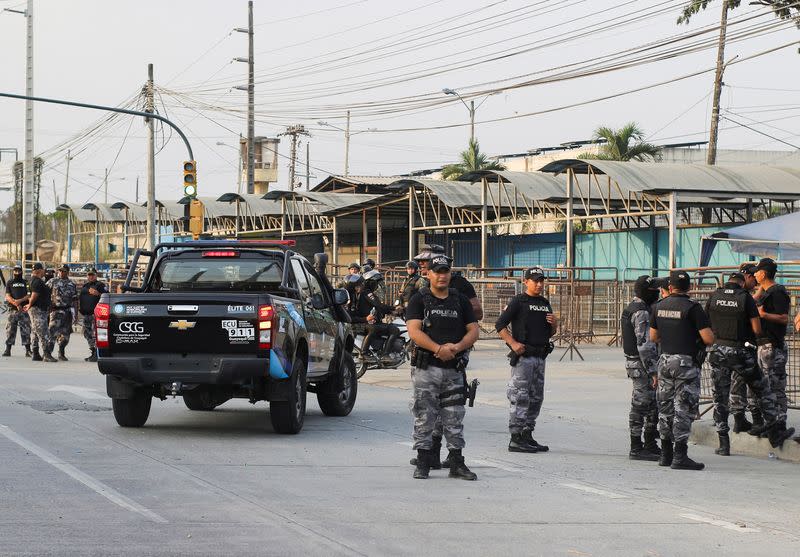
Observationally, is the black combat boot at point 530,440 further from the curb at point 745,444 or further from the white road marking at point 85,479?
the white road marking at point 85,479

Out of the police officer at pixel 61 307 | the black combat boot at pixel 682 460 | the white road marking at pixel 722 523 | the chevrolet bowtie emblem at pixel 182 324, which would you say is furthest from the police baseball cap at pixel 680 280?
the police officer at pixel 61 307

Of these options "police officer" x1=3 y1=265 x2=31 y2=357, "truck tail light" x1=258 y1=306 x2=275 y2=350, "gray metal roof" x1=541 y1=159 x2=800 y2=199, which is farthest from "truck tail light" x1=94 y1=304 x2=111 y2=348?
"gray metal roof" x1=541 y1=159 x2=800 y2=199

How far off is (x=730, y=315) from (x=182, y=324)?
5.40 meters

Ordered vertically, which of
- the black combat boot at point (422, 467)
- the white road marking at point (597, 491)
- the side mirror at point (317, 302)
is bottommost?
the white road marking at point (597, 491)

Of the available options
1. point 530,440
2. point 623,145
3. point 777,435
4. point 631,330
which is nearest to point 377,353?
point 530,440

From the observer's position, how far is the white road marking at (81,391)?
1644 centimetres

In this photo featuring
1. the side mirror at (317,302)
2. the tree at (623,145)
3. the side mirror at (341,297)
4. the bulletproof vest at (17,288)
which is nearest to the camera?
the side mirror at (317,302)

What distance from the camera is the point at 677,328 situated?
10.9m

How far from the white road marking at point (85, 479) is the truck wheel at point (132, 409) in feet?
3.59

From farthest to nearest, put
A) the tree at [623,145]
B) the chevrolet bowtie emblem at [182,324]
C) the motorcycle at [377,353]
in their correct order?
1. the tree at [623,145]
2. the motorcycle at [377,353]
3. the chevrolet bowtie emblem at [182,324]

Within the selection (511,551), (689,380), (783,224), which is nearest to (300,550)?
(511,551)

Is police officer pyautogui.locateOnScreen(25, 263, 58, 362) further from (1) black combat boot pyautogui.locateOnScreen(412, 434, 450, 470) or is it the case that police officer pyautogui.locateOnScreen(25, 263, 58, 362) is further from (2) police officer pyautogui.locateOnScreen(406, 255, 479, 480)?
(2) police officer pyautogui.locateOnScreen(406, 255, 479, 480)

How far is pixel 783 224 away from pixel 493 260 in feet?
79.6

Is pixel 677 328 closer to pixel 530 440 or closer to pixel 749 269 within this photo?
pixel 530 440
